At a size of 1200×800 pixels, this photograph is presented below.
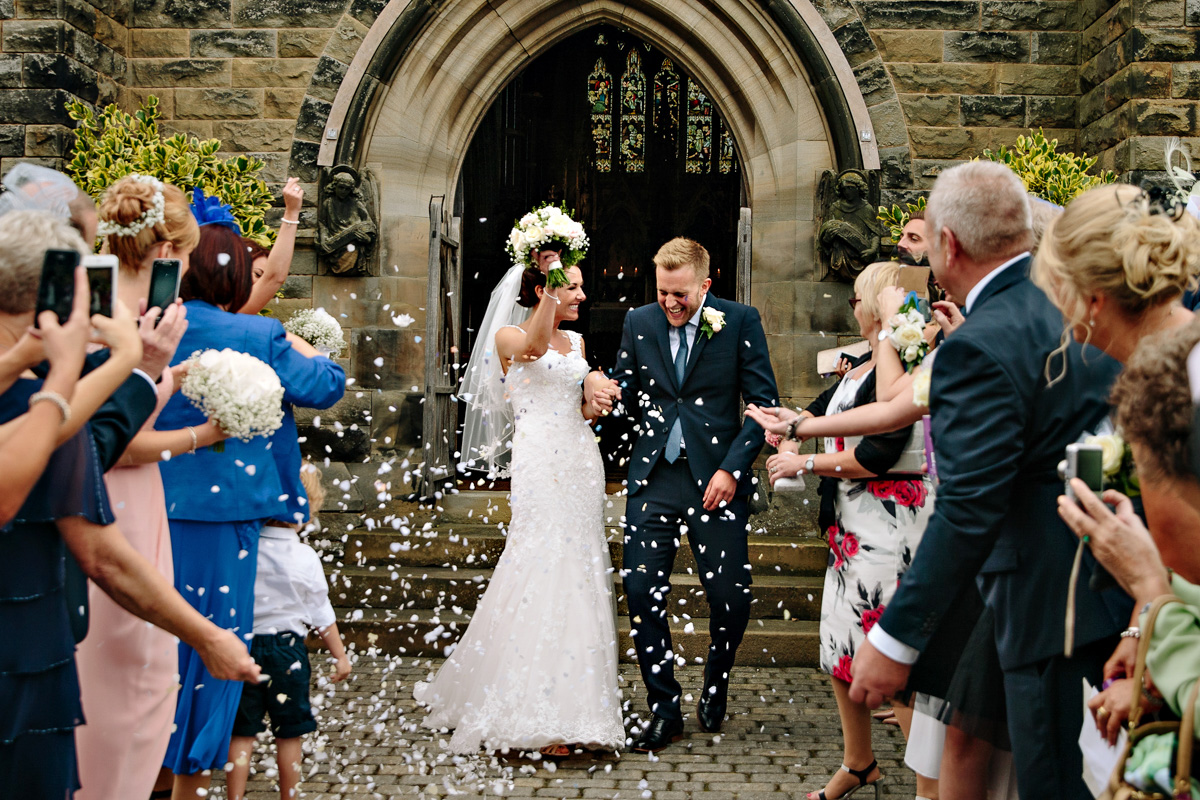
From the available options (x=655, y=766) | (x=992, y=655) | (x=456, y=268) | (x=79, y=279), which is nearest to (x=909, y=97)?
(x=456, y=268)

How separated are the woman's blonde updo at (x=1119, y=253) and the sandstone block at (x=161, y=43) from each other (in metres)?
7.38

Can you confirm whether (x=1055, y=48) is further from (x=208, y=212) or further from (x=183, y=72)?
(x=183, y=72)

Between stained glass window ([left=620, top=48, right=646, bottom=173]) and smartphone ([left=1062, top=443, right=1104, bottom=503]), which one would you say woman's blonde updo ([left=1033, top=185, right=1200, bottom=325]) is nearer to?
smartphone ([left=1062, top=443, right=1104, bottom=503])

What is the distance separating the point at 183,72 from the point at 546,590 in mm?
5518

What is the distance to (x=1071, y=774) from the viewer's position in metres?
2.13

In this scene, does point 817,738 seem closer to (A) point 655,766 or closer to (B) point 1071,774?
(A) point 655,766

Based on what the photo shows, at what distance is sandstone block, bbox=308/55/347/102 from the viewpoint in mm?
7547

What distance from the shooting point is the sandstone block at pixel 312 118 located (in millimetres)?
7535

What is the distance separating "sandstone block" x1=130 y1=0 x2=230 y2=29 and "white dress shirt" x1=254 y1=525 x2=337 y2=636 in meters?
5.69

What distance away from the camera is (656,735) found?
14.2 ft

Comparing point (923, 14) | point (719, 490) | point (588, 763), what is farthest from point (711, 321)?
point (923, 14)

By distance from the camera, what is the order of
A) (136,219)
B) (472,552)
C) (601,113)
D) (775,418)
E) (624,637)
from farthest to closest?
(601,113), (472,552), (624,637), (775,418), (136,219)

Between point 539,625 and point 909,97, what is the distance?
5.14 m

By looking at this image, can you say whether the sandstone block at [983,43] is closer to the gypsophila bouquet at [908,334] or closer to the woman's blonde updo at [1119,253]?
the gypsophila bouquet at [908,334]
